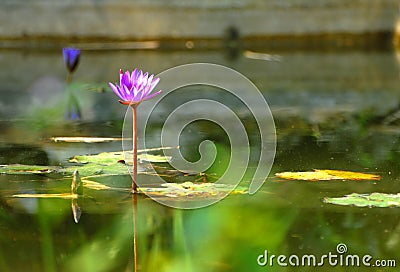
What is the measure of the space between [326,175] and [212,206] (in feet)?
1.15

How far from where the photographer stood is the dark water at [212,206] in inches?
57.5

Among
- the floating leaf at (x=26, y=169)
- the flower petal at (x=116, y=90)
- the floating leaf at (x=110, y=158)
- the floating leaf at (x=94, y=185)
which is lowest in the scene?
the floating leaf at (x=94, y=185)

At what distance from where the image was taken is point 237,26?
6344 millimetres

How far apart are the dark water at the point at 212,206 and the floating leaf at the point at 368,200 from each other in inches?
0.9

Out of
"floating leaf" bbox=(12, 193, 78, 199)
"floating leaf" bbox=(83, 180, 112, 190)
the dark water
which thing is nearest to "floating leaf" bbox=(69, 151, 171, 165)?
the dark water

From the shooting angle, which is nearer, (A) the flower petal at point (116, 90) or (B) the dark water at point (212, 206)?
(B) the dark water at point (212, 206)

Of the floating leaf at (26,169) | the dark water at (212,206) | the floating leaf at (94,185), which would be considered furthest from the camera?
the floating leaf at (26,169)

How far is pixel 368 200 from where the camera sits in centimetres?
175

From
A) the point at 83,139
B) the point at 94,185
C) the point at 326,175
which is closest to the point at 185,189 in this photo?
the point at 94,185

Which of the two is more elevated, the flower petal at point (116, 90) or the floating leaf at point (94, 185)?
the flower petal at point (116, 90)

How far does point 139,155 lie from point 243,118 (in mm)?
871

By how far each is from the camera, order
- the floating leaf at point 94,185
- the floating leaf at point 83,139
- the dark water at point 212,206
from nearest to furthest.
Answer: the dark water at point 212,206, the floating leaf at point 94,185, the floating leaf at point 83,139

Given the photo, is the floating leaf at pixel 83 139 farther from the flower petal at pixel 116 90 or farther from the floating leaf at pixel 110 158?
the flower petal at pixel 116 90

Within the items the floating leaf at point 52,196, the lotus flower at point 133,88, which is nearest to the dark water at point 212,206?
the floating leaf at point 52,196
